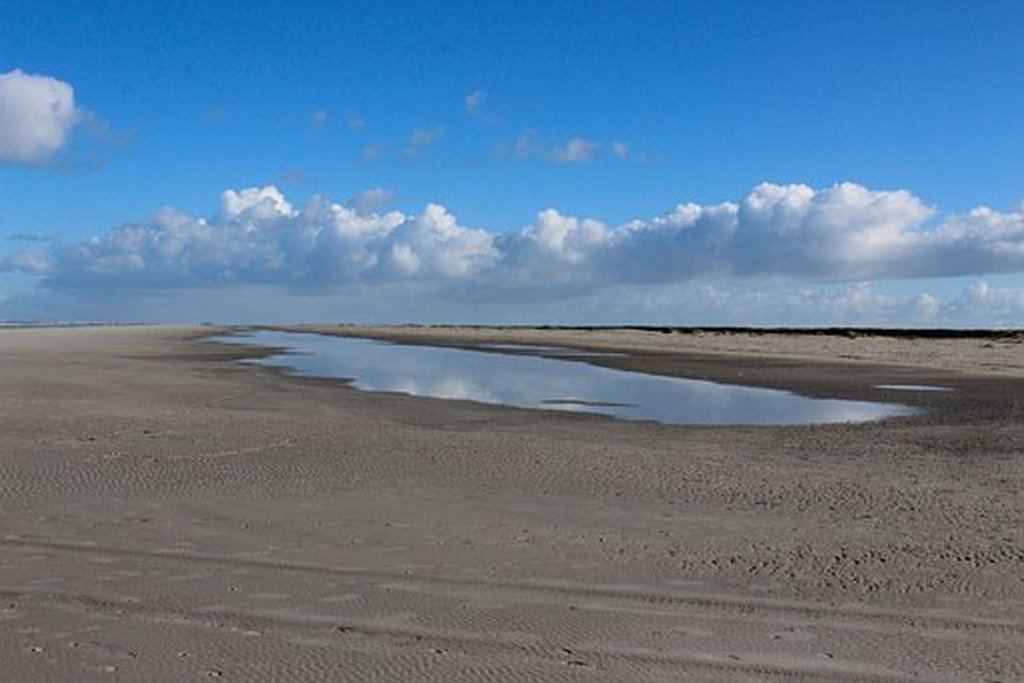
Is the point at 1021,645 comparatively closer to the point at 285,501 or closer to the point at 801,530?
the point at 801,530

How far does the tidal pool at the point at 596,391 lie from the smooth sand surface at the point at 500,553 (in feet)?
15.4

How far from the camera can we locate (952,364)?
149 ft

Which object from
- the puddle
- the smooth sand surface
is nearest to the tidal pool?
the puddle

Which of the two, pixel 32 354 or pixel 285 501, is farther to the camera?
pixel 32 354

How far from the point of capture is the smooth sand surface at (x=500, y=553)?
242 inches

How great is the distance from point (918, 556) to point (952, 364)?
40535 millimetres

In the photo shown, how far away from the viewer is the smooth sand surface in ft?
20.2

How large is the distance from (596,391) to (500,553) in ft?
69.3

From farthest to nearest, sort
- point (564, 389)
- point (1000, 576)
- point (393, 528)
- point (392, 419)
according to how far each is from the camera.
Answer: point (564, 389) < point (392, 419) < point (393, 528) < point (1000, 576)

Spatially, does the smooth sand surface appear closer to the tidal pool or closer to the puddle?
the tidal pool

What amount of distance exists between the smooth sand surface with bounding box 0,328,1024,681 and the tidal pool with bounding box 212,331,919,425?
15.4ft

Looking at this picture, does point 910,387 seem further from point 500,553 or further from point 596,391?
point 500,553

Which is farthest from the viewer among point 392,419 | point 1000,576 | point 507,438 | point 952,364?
point 952,364

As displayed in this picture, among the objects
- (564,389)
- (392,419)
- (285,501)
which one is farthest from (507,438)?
(564,389)
